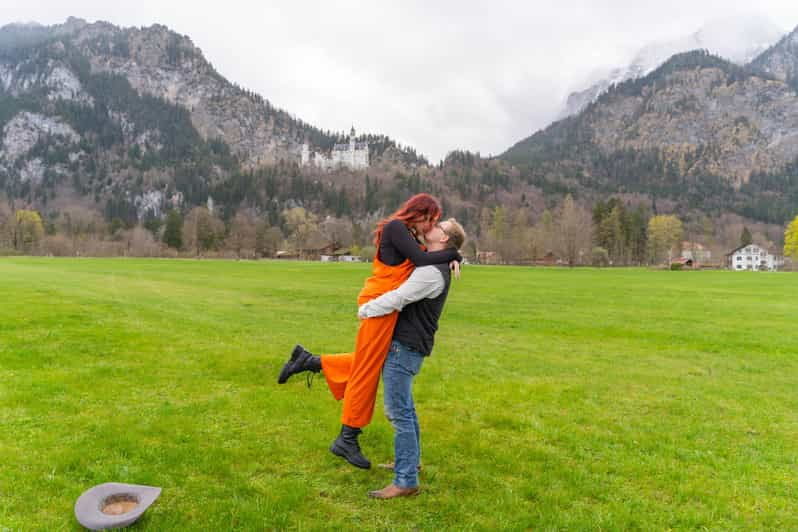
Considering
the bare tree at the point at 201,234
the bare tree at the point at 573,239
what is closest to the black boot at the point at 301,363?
the bare tree at the point at 573,239

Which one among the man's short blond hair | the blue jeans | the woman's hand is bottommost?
the blue jeans

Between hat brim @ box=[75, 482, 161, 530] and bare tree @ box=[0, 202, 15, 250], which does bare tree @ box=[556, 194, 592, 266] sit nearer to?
hat brim @ box=[75, 482, 161, 530]

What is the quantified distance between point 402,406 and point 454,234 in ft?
6.53

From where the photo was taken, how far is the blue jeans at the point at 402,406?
5.23m

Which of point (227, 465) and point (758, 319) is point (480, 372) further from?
point (758, 319)

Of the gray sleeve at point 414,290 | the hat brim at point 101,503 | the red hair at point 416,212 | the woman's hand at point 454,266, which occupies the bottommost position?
the hat brim at point 101,503

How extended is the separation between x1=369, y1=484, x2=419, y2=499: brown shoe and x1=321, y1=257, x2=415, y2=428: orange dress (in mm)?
744

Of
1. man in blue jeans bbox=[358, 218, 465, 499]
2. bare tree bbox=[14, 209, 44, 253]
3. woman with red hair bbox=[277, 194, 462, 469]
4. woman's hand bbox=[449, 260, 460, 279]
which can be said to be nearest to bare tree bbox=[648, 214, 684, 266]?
woman's hand bbox=[449, 260, 460, 279]

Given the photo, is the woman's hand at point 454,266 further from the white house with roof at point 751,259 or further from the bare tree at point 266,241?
the white house with roof at point 751,259

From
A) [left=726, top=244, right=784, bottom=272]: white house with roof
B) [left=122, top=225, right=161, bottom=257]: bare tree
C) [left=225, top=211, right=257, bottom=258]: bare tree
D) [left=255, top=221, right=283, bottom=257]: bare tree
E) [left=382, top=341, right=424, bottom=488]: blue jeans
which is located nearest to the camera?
[left=382, top=341, right=424, bottom=488]: blue jeans

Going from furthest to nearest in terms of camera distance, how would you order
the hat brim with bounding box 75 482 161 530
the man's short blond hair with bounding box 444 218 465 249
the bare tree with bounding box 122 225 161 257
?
the bare tree with bounding box 122 225 161 257 → the man's short blond hair with bounding box 444 218 465 249 → the hat brim with bounding box 75 482 161 530

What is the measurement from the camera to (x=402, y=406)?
5277mm

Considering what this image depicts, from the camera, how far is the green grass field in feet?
16.2

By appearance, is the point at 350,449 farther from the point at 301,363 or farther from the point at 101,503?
the point at 101,503
